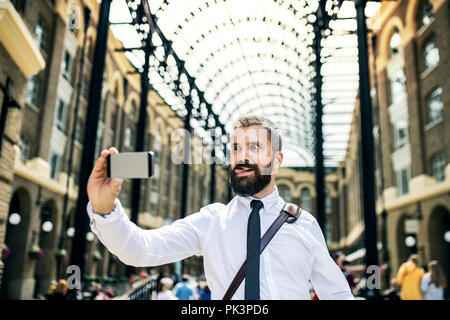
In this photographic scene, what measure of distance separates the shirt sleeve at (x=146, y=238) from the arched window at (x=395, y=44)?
24873mm

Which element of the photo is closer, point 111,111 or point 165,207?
point 111,111

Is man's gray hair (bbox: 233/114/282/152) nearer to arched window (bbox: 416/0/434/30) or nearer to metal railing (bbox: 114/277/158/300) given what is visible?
metal railing (bbox: 114/277/158/300)

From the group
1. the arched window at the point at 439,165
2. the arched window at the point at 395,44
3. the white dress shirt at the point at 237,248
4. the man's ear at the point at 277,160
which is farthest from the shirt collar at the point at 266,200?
the arched window at the point at 395,44

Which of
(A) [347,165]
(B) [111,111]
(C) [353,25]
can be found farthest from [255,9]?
(A) [347,165]

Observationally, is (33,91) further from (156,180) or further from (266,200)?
(266,200)

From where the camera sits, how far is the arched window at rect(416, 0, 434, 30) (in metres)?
20.2

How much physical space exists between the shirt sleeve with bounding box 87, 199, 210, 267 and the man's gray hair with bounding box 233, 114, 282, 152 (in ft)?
1.40

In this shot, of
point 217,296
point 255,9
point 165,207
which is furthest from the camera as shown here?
point 165,207

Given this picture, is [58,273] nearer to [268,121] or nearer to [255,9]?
[255,9]

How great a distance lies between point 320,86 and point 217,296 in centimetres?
1014

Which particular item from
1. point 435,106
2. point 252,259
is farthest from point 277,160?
point 435,106

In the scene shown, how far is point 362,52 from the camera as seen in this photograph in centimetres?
871

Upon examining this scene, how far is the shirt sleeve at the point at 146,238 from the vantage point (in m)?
1.49

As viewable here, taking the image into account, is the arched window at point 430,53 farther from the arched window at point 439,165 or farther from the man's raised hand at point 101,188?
the man's raised hand at point 101,188
